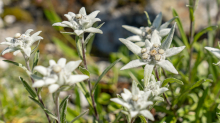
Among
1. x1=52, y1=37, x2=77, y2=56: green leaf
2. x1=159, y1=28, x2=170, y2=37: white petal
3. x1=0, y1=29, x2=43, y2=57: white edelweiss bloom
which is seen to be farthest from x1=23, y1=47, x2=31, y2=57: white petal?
x1=52, y1=37, x2=77, y2=56: green leaf

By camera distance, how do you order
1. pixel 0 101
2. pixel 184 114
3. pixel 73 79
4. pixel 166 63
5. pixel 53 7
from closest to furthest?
pixel 73 79 → pixel 166 63 → pixel 184 114 → pixel 0 101 → pixel 53 7

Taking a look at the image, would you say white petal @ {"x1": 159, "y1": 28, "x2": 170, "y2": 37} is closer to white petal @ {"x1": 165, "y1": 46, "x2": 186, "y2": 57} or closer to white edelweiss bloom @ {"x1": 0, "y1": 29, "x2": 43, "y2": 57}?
white petal @ {"x1": 165, "y1": 46, "x2": 186, "y2": 57}

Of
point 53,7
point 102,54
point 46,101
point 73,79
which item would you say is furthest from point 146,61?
point 53,7

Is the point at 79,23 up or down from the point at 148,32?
up

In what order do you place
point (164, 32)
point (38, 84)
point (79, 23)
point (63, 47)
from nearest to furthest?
point (38, 84)
point (79, 23)
point (164, 32)
point (63, 47)

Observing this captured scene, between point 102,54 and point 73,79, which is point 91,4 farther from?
point 73,79

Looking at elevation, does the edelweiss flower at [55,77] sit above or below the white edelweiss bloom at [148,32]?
below

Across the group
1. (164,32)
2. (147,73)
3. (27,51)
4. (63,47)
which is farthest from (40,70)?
(63,47)

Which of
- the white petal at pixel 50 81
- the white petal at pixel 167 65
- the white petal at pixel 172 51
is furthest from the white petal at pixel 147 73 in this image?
the white petal at pixel 50 81

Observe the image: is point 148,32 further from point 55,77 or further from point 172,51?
point 55,77

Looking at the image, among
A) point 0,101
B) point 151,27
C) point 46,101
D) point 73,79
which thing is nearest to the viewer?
point 73,79

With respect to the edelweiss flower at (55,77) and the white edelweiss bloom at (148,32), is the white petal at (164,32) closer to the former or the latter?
the white edelweiss bloom at (148,32)
